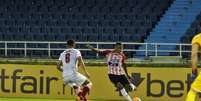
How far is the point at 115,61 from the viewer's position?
1962 cm

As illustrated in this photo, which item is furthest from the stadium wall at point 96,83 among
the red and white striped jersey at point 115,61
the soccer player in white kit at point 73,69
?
the soccer player in white kit at point 73,69

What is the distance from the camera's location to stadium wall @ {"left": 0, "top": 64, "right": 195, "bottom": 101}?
2158cm

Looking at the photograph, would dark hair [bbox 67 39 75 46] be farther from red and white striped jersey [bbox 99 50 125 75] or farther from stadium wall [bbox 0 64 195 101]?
stadium wall [bbox 0 64 195 101]

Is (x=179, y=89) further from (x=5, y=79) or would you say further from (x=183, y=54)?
(x=183, y=54)

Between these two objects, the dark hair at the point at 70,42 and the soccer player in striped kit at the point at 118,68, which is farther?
the soccer player in striped kit at the point at 118,68

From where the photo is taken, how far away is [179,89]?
70.5ft

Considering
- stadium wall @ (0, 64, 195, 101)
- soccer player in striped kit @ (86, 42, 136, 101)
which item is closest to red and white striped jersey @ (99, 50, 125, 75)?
soccer player in striped kit @ (86, 42, 136, 101)

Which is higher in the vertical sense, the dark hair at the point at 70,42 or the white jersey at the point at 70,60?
the dark hair at the point at 70,42

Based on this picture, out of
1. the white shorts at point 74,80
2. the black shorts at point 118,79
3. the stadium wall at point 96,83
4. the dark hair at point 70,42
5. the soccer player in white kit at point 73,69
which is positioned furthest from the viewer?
the stadium wall at point 96,83

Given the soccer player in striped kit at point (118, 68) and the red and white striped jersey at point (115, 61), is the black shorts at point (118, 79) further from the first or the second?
the red and white striped jersey at point (115, 61)

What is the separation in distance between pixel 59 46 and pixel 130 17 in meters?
4.01

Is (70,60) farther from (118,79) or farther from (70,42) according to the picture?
(118,79)

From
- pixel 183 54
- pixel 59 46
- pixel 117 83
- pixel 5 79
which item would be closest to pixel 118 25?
pixel 59 46

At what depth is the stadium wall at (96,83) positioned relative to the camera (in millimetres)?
21578
